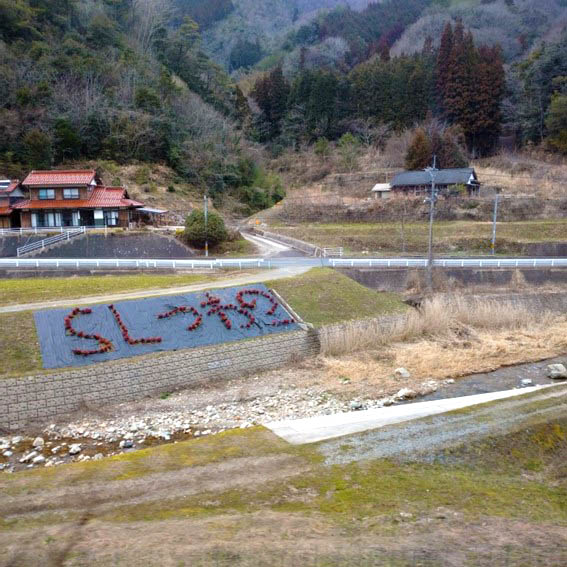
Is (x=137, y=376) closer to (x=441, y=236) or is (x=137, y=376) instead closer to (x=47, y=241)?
(x=47, y=241)

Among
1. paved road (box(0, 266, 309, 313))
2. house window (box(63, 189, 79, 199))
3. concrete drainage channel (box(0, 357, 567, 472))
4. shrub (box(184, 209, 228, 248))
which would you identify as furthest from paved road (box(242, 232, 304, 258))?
concrete drainage channel (box(0, 357, 567, 472))

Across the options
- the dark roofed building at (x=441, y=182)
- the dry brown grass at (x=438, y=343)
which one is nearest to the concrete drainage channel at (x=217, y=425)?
the dry brown grass at (x=438, y=343)

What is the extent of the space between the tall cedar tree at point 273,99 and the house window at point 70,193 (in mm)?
37721

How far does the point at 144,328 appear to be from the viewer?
61.4 ft

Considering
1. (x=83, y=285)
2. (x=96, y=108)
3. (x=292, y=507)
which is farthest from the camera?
(x=96, y=108)

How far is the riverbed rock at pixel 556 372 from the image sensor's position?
17.8m

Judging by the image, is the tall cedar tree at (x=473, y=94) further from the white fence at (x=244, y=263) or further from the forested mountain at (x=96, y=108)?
the white fence at (x=244, y=263)

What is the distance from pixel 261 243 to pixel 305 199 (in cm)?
1380

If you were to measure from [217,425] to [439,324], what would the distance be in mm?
12469

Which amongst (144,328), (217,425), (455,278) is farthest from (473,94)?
(217,425)

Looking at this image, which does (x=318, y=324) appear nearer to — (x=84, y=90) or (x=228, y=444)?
(x=228, y=444)

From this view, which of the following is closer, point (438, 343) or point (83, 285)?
point (438, 343)

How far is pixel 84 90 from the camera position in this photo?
4994 cm

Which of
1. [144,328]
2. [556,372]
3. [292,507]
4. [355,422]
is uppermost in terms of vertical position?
[292,507]
